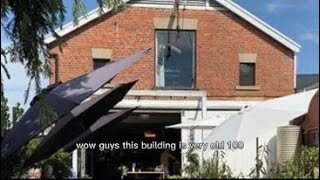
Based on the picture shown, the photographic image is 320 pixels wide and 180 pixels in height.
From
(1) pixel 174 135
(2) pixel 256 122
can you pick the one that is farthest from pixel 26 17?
(1) pixel 174 135

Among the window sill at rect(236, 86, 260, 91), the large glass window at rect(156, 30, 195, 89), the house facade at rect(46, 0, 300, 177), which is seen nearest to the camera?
the house facade at rect(46, 0, 300, 177)

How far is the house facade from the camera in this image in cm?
2295

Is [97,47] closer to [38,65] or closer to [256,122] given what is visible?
[256,122]

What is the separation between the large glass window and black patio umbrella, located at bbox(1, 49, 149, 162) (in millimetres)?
9339

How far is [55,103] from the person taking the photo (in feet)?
38.3

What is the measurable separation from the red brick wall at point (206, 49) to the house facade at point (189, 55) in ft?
0.11

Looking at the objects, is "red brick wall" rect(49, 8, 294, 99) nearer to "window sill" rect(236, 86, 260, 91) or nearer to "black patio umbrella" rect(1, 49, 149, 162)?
"window sill" rect(236, 86, 260, 91)

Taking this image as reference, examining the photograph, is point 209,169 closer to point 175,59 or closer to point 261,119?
point 261,119

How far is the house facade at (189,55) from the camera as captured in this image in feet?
75.3

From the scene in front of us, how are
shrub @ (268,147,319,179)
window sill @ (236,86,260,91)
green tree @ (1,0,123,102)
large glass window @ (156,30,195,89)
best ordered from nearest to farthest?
green tree @ (1,0,123,102) < shrub @ (268,147,319,179) < large glass window @ (156,30,195,89) < window sill @ (236,86,260,91)

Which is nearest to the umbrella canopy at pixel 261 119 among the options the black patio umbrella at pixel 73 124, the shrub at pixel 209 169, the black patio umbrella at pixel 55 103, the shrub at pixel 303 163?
the shrub at pixel 209 169

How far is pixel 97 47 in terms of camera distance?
23047 millimetres

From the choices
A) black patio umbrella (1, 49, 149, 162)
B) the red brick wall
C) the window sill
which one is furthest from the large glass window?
black patio umbrella (1, 49, 149, 162)

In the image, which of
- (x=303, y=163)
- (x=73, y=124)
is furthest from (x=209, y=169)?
(x=73, y=124)
